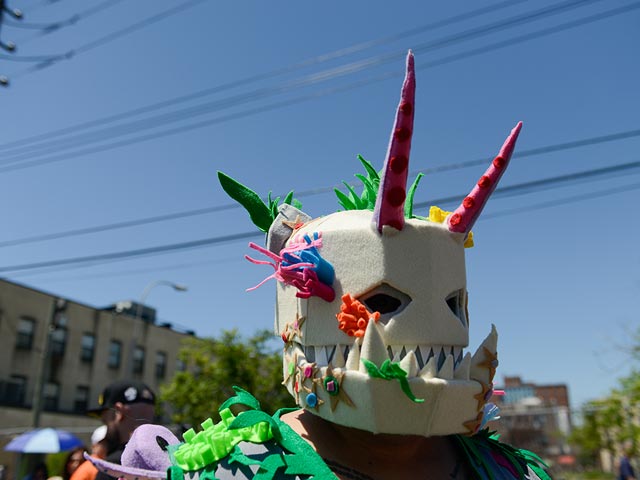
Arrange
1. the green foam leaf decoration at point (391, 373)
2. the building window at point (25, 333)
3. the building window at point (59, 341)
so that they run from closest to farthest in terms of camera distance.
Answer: the green foam leaf decoration at point (391, 373)
the building window at point (25, 333)
the building window at point (59, 341)

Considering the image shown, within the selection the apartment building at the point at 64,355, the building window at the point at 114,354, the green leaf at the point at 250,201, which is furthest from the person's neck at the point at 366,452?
the building window at the point at 114,354

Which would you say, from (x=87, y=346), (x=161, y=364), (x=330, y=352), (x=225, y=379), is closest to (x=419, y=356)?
(x=330, y=352)

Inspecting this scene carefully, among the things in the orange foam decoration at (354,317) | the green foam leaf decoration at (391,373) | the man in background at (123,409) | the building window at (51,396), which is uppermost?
the building window at (51,396)

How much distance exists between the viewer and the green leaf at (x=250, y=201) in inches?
96.3

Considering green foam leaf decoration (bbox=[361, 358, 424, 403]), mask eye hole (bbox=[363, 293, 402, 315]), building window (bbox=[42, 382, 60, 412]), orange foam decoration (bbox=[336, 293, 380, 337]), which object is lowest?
green foam leaf decoration (bbox=[361, 358, 424, 403])

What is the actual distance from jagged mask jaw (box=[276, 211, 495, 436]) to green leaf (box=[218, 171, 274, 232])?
406 mm

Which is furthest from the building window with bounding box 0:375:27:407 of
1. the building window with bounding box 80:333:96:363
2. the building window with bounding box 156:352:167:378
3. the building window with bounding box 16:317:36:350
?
the building window with bounding box 156:352:167:378

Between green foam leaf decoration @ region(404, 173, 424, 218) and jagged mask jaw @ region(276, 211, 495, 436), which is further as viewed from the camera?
green foam leaf decoration @ region(404, 173, 424, 218)

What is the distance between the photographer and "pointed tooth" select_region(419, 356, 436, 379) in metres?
1.84

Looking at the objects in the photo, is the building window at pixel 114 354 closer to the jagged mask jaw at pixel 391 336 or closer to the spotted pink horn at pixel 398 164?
the jagged mask jaw at pixel 391 336

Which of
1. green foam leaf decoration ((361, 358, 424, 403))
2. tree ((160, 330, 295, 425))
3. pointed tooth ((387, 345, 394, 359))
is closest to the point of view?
green foam leaf decoration ((361, 358, 424, 403))

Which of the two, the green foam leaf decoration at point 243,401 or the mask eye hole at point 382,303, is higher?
the mask eye hole at point 382,303

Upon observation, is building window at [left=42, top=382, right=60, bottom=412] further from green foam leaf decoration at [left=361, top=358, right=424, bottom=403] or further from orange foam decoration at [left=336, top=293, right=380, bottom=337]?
green foam leaf decoration at [left=361, top=358, right=424, bottom=403]

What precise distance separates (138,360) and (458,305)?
25393 mm
